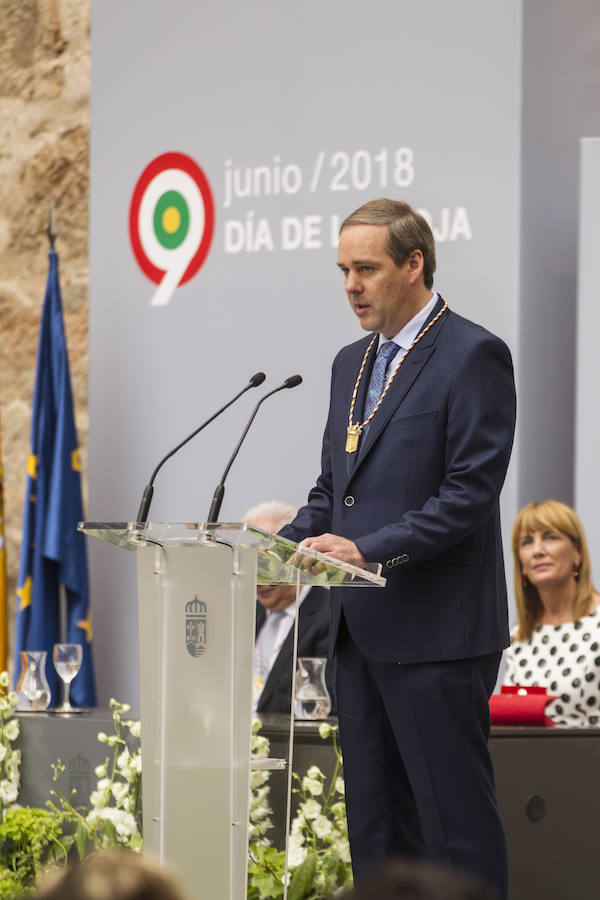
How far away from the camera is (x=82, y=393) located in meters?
6.43

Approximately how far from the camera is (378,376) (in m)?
2.67

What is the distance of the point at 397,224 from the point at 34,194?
4.33m

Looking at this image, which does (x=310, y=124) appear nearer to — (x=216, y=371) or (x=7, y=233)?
(x=216, y=371)

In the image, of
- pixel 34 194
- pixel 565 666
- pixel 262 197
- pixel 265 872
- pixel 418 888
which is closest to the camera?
pixel 418 888

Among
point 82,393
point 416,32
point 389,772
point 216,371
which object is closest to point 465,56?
point 416,32

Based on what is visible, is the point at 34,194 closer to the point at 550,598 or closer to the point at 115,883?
the point at 550,598

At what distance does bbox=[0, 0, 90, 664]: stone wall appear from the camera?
21.2 ft

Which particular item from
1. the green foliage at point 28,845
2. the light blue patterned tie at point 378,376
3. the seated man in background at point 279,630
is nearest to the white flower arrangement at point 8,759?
the green foliage at point 28,845

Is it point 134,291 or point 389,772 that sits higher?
point 134,291

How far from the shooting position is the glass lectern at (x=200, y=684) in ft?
7.39

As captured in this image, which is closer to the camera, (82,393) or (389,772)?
(389,772)

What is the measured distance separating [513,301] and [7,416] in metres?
2.71

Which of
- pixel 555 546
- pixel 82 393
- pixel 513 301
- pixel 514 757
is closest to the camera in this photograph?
pixel 514 757

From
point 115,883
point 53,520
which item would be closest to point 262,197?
point 53,520
